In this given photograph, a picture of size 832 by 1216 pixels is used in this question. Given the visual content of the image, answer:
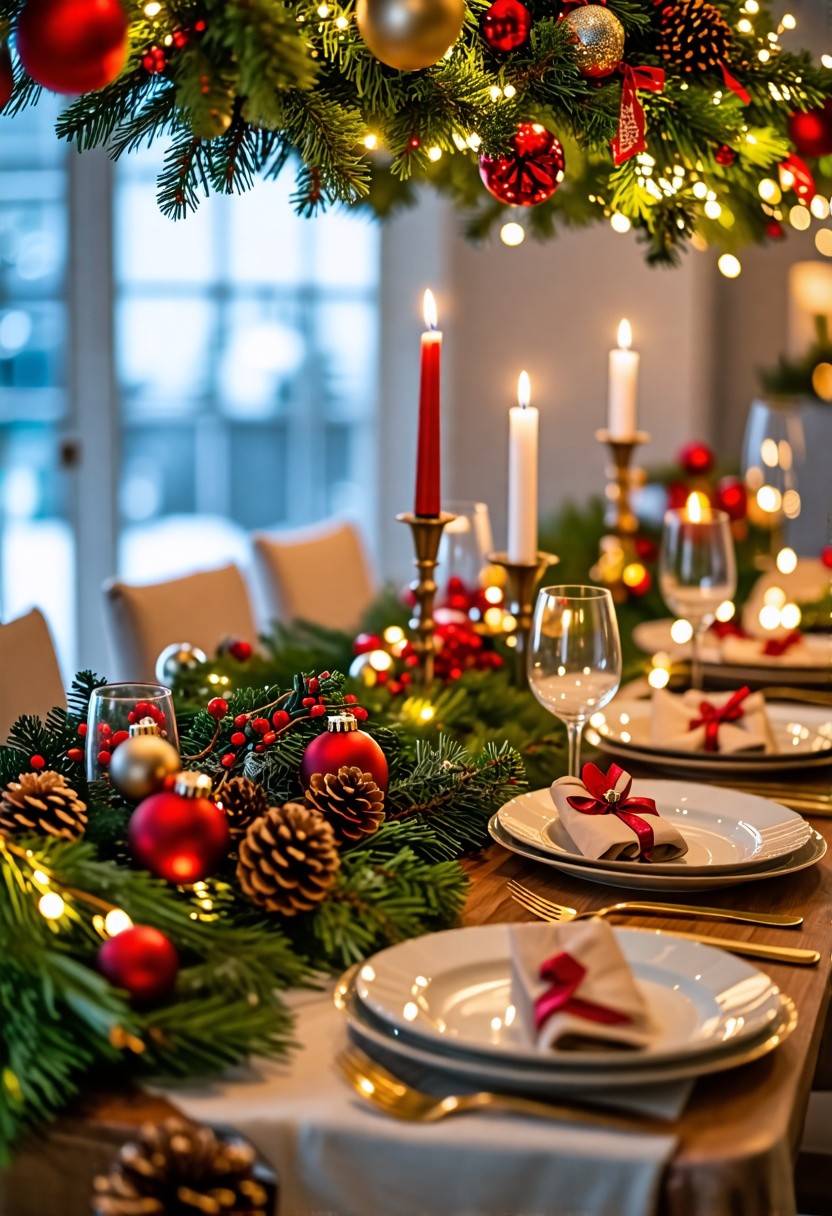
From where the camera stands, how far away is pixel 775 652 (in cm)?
175

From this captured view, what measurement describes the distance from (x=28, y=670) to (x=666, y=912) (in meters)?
0.78

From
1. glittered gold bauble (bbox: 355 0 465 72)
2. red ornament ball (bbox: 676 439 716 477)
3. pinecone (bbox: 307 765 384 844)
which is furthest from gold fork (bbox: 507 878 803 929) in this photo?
red ornament ball (bbox: 676 439 716 477)

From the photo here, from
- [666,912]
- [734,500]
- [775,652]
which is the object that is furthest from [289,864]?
[734,500]

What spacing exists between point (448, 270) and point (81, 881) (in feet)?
11.0

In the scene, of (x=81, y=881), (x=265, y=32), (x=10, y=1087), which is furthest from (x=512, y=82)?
(x=10, y=1087)

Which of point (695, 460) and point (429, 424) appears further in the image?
point (695, 460)

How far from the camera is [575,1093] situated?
698 mm

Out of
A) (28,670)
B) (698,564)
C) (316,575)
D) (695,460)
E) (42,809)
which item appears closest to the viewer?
(42,809)

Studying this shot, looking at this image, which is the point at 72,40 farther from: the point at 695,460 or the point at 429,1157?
the point at 695,460

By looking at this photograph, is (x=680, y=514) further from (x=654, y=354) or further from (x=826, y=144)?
(x=654, y=354)

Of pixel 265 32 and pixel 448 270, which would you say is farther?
pixel 448 270

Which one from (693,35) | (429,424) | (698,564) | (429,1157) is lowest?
(429,1157)

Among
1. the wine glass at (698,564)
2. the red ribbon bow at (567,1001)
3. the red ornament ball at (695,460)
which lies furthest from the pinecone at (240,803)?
the red ornament ball at (695,460)

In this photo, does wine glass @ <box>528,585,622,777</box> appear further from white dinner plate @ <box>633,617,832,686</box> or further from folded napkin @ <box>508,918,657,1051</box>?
white dinner plate @ <box>633,617,832,686</box>
